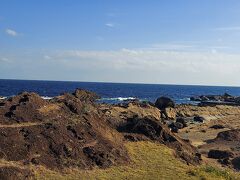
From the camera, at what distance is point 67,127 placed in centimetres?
3106

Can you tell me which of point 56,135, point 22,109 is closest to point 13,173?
point 56,135

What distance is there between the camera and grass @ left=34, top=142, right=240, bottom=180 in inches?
1056

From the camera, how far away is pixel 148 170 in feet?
96.2

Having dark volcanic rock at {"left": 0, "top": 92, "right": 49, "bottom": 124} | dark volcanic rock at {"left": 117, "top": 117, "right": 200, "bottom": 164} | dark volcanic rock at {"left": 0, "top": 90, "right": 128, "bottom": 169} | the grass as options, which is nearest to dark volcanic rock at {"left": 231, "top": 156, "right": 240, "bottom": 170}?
dark volcanic rock at {"left": 117, "top": 117, "right": 200, "bottom": 164}

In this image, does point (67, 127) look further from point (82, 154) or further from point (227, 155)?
point (227, 155)

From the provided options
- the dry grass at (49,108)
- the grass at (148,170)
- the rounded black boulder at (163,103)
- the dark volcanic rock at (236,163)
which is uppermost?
the dry grass at (49,108)

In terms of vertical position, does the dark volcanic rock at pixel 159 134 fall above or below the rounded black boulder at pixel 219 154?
above

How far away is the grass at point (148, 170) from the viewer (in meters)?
26.8

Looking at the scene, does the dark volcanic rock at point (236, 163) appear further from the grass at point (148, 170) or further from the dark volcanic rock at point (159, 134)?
the grass at point (148, 170)

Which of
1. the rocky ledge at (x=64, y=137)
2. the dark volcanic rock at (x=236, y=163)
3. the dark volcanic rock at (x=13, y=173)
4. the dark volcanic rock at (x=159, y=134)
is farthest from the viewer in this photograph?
the dark volcanic rock at (x=236, y=163)

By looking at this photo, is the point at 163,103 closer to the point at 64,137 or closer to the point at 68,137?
the point at 68,137

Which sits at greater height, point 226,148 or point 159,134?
point 159,134

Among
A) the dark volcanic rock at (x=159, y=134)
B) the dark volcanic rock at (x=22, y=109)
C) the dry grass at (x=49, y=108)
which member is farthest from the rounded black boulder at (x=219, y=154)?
the dark volcanic rock at (x=22, y=109)

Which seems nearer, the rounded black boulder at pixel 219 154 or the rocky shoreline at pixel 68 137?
the rocky shoreline at pixel 68 137
